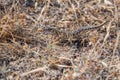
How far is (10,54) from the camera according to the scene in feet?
6.32

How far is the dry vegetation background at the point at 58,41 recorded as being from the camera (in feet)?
6.06

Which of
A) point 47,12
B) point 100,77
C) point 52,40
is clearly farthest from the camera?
point 47,12

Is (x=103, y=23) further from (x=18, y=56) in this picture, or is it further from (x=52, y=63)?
(x=18, y=56)

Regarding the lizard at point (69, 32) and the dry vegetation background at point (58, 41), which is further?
the lizard at point (69, 32)

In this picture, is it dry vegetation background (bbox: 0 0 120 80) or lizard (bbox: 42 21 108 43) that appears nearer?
dry vegetation background (bbox: 0 0 120 80)

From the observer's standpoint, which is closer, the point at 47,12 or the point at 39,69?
the point at 39,69

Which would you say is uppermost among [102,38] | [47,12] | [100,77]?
[47,12]

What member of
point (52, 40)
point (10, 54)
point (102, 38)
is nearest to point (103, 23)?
point (102, 38)

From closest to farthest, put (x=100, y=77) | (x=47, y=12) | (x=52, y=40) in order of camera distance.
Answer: (x=100, y=77), (x=52, y=40), (x=47, y=12)

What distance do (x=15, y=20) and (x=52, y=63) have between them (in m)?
0.39

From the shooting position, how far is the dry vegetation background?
1846 millimetres

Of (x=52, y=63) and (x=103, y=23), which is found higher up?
(x=103, y=23)

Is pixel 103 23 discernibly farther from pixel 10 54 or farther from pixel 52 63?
pixel 10 54

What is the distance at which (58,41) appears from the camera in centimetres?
198
